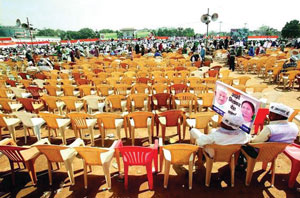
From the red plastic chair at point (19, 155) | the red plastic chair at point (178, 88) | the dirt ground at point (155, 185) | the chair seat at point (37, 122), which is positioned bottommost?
the dirt ground at point (155, 185)

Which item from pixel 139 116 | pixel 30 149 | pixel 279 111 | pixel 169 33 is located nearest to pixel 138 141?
pixel 139 116

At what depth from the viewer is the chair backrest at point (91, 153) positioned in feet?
10.1

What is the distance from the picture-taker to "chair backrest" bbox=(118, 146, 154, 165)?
10.2 feet

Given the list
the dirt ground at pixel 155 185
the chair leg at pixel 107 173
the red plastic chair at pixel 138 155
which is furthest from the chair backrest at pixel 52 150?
the red plastic chair at pixel 138 155

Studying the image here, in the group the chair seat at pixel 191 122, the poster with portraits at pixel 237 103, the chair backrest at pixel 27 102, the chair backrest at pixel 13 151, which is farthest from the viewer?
the chair backrest at pixel 27 102

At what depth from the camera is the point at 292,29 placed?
47.2m

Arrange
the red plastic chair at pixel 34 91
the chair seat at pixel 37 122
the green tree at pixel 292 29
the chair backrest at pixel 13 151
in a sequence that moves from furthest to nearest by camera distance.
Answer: the green tree at pixel 292 29 < the red plastic chair at pixel 34 91 < the chair seat at pixel 37 122 < the chair backrest at pixel 13 151

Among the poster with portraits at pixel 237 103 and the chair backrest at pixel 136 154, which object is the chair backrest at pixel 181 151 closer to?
the chair backrest at pixel 136 154

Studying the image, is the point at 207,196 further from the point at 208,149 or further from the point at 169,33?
the point at 169,33

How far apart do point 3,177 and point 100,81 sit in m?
4.82

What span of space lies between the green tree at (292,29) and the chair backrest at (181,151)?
57561 mm

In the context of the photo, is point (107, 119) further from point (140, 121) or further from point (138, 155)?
point (138, 155)

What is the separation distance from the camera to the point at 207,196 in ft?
10.8

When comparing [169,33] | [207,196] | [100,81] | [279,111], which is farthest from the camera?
[169,33]
